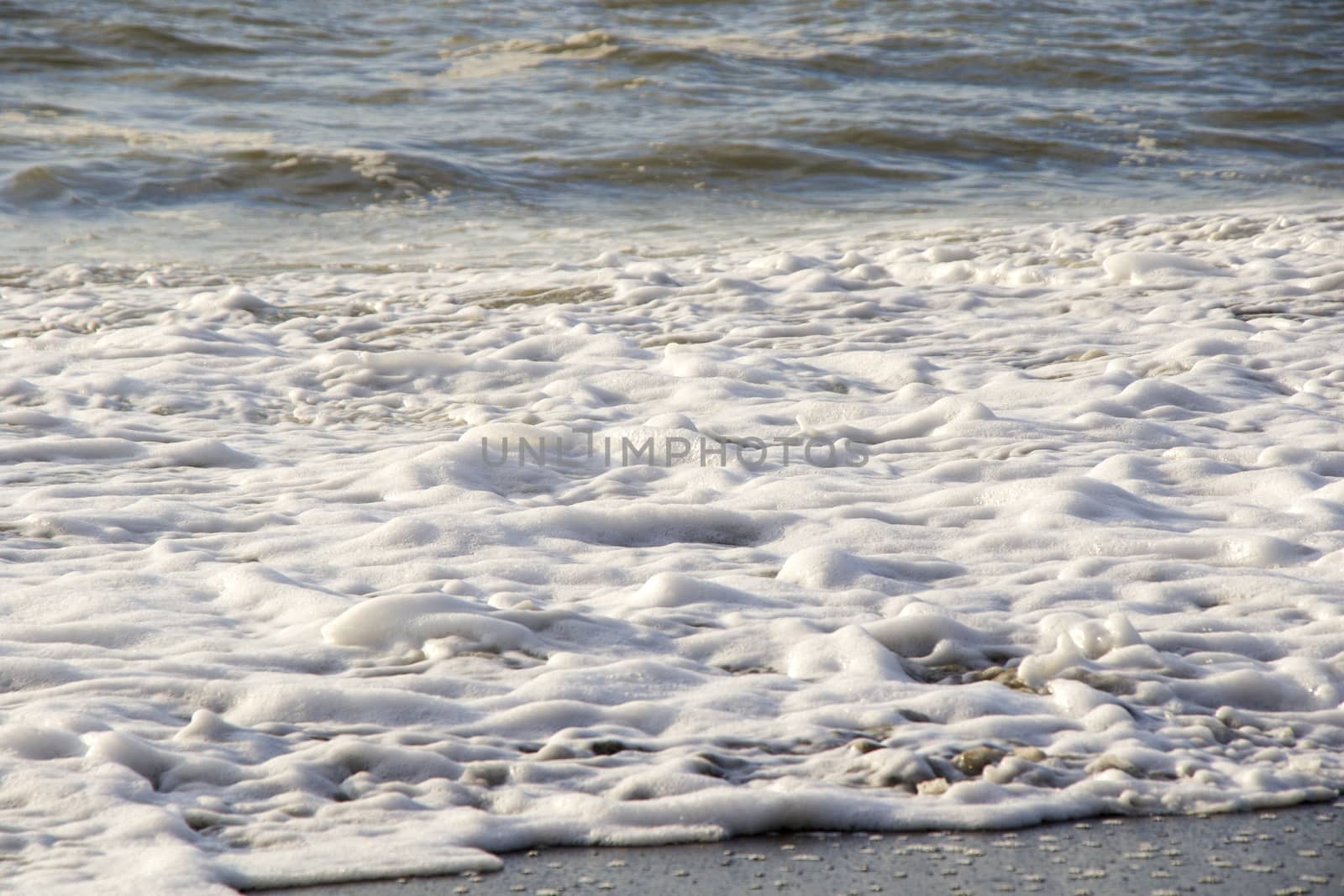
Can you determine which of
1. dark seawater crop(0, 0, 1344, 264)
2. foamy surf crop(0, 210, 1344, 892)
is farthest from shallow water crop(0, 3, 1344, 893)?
dark seawater crop(0, 0, 1344, 264)

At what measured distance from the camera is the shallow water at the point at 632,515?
2.08 meters

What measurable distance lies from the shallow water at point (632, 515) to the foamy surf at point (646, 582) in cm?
1

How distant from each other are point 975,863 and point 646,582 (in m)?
1.14

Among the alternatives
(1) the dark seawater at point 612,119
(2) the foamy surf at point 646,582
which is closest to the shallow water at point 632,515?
(2) the foamy surf at point 646,582

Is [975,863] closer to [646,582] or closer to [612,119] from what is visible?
[646,582]

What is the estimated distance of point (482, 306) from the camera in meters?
5.85

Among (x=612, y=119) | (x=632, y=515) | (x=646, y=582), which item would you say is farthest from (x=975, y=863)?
(x=612, y=119)

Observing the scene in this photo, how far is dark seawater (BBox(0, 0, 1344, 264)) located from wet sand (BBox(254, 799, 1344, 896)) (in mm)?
5750

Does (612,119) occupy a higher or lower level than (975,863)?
higher

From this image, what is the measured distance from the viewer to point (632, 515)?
3.26 metres

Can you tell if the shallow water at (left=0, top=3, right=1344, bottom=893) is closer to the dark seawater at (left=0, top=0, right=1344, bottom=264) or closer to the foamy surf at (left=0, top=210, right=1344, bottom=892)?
the foamy surf at (left=0, top=210, right=1344, bottom=892)

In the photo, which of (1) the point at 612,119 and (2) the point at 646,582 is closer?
(2) the point at 646,582

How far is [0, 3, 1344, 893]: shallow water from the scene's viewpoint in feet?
6.82

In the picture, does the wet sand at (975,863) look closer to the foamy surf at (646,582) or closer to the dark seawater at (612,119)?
the foamy surf at (646,582)
